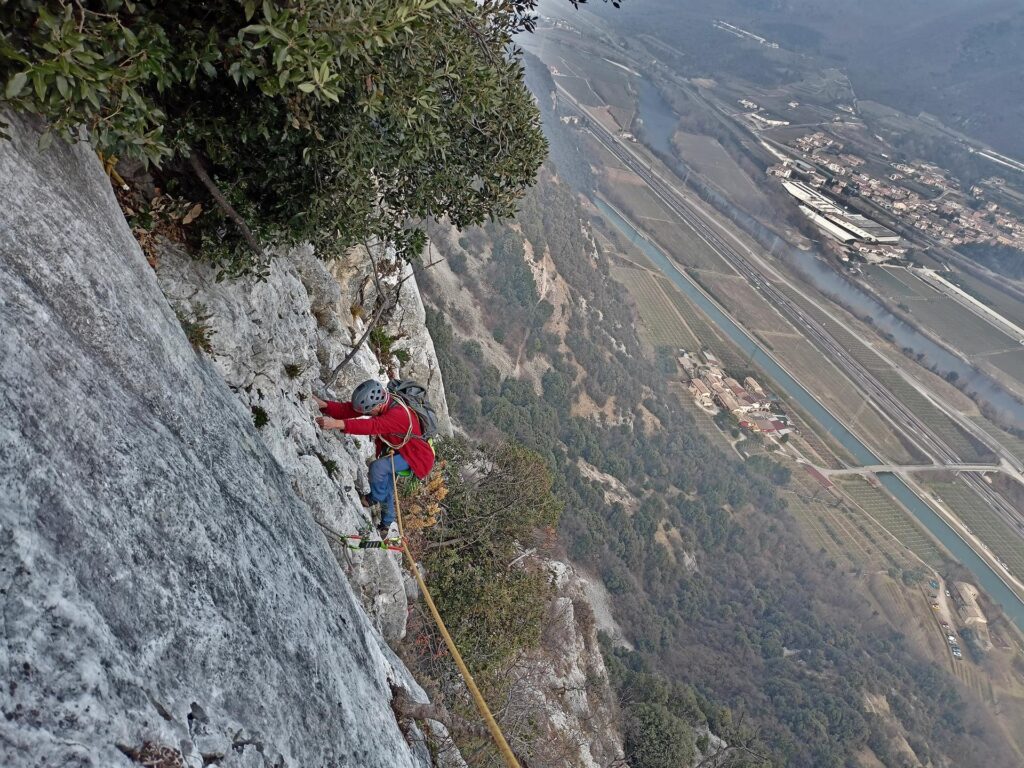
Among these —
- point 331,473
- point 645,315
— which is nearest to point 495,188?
point 331,473

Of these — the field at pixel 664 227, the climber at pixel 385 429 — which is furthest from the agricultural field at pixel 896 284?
the climber at pixel 385 429

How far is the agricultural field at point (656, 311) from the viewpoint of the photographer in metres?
89.5

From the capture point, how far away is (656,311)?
3701 inches

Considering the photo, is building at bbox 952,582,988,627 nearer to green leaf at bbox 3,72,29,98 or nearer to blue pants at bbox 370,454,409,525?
blue pants at bbox 370,454,409,525

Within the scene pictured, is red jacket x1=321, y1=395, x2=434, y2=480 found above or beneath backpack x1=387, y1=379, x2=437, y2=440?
beneath

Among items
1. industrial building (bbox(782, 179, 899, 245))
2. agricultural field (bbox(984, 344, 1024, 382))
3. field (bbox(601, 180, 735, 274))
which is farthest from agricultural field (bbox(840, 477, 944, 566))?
industrial building (bbox(782, 179, 899, 245))

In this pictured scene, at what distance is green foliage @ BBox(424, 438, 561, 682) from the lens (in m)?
14.8

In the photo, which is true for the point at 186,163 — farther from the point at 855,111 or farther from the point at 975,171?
the point at 855,111

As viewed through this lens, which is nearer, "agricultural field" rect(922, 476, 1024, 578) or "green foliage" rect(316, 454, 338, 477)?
"green foliage" rect(316, 454, 338, 477)

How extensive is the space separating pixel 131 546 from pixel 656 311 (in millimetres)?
94419

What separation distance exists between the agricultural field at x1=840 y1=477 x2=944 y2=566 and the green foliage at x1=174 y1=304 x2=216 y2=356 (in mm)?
81580

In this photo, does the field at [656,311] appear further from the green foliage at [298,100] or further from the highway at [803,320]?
the green foliage at [298,100]

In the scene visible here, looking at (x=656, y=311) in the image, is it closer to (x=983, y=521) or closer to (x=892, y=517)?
(x=892, y=517)

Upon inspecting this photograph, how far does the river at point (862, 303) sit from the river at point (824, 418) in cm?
2679
